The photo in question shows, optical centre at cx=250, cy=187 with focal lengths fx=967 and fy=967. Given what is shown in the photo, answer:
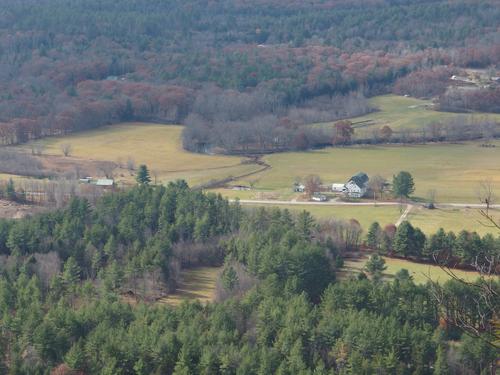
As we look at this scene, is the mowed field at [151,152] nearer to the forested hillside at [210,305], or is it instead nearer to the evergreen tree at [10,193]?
the evergreen tree at [10,193]

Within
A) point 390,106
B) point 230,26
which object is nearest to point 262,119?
point 390,106

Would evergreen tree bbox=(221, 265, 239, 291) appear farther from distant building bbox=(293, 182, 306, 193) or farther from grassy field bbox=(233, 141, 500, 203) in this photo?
grassy field bbox=(233, 141, 500, 203)

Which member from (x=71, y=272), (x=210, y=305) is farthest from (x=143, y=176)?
(x=210, y=305)

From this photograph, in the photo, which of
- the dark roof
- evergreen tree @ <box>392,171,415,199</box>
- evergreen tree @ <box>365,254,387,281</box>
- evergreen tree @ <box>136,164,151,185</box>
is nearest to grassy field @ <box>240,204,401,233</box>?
evergreen tree @ <box>392,171,415,199</box>

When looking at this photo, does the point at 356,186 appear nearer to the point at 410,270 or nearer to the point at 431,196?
the point at 431,196

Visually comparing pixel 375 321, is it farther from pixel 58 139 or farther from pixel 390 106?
pixel 390 106

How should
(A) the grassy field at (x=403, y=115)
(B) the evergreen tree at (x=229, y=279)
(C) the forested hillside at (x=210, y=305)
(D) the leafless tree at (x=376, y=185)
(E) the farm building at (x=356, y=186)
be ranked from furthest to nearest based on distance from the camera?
(A) the grassy field at (x=403, y=115) < (D) the leafless tree at (x=376, y=185) < (E) the farm building at (x=356, y=186) < (B) the evergreen tree at (x=229, y=279) < (C) the forested hillside at (x=210, y=305)

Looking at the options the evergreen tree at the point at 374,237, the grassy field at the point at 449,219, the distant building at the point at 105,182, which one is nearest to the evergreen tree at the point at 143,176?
the distant building at the point at 105,182
